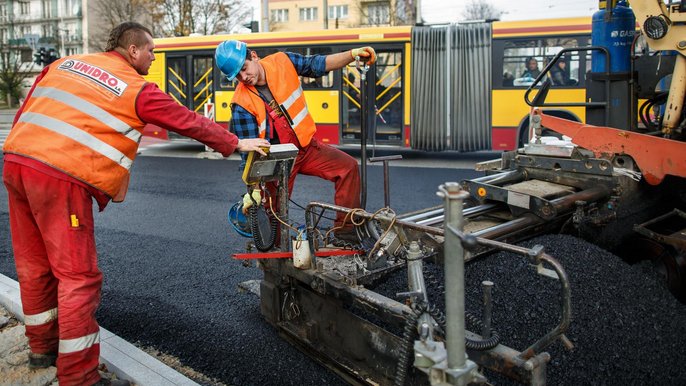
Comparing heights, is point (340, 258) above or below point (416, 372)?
above

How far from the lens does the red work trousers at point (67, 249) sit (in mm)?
2969

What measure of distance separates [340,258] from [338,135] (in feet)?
34.5

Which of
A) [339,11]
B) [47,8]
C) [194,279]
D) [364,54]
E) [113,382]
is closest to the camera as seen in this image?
[113,382]

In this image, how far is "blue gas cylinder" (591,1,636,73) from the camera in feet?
15.9

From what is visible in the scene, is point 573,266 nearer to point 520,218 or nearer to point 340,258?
point 520,218

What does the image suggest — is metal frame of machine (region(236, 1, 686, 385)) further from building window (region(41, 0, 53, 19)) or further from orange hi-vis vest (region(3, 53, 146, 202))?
building window (region(41, 0, 53, 19))

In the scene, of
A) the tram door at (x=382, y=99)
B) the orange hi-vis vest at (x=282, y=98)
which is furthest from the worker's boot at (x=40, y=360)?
the tram door at (x=382, y=99)

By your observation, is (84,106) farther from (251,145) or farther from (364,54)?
(364,54)

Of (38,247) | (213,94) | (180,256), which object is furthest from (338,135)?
(38,247)

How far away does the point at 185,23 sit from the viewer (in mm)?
32312

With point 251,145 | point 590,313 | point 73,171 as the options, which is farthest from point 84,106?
point 590,313

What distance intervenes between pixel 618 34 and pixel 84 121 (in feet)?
13.2

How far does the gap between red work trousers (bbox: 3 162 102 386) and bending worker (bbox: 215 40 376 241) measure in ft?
4.34

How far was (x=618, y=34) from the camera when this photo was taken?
4863mm
